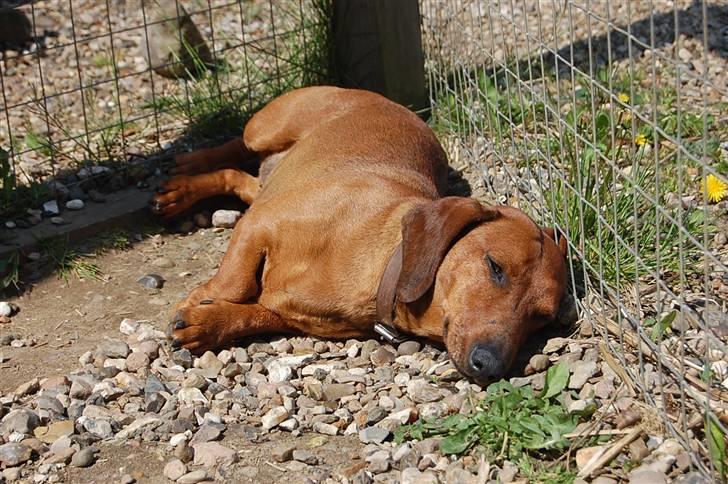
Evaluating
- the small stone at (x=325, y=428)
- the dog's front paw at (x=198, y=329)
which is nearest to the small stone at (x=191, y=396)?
the dog's front paw at (x=198, y=329)

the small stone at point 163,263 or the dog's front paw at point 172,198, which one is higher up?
the dog's front paw at point 172,198

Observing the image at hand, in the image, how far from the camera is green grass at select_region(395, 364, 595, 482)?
3.38 metres

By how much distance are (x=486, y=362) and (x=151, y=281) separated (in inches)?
70.7

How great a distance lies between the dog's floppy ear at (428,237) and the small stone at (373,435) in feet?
1.73

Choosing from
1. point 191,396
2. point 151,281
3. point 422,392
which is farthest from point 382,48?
point 191,396

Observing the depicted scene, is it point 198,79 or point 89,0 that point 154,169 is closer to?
point 198,79

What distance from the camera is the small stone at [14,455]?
11.3ft

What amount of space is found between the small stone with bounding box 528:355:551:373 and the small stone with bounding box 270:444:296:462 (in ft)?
3.16

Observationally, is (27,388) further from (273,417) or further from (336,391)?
(336,391)

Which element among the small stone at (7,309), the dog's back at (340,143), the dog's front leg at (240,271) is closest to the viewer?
the dog's front leg at (240,271)

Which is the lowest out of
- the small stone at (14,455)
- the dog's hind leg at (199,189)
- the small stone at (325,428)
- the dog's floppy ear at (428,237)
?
the small stone at (325,428)

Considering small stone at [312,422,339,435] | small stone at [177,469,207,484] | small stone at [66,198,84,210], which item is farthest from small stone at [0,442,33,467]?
small stone at [66,198,84,210]

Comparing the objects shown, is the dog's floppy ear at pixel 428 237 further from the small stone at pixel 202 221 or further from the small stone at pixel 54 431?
the small stone at pixel 202 221

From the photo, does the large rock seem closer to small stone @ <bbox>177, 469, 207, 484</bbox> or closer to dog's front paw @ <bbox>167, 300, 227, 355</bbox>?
dog's front paw @ <bbox>167, 300, 227, 355</bbox>
